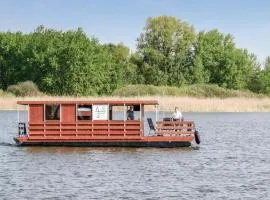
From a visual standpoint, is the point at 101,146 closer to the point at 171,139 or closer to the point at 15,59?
the point at 171,139

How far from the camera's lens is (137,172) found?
33750 millimetres

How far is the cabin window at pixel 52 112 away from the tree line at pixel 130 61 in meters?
58.7

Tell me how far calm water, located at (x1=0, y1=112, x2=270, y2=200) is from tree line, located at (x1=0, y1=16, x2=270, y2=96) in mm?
55033

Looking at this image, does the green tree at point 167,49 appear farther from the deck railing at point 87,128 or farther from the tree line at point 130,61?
the deck railing at point 87,128

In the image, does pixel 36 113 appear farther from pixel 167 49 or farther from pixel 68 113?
pixel 167 49

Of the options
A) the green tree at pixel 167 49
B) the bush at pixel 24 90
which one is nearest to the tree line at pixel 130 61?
the green tree at pixel 167 49

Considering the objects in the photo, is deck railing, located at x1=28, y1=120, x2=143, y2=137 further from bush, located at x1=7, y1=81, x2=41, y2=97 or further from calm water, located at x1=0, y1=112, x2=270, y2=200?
bush, located at x1=7, y1=81, x2=41, y2=97

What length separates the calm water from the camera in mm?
28094

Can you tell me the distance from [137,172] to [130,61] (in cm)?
10200

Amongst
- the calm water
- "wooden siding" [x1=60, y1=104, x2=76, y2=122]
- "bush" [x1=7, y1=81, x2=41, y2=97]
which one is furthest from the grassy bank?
"wooden siding" [x1=60, y1=104, x2=76, y2=122]

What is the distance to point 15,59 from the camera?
4523 inches

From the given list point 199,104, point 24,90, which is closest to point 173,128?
point 199,104

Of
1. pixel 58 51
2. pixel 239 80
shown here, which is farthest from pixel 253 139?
pixel 239 80

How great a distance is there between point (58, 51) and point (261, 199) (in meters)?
82.7
